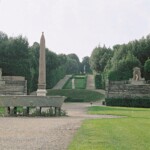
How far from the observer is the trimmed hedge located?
46734mm

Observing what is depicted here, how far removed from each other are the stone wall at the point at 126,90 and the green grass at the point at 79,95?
6.91 meters

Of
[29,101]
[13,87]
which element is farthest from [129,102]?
[29,101]

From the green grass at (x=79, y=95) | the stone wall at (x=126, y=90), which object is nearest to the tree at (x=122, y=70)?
the green grass at (x=79, y=95)

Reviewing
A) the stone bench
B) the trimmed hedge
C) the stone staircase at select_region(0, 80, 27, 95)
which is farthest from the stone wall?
the stone bench

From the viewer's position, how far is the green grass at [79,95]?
198ft

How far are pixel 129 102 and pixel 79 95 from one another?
17.3 meters

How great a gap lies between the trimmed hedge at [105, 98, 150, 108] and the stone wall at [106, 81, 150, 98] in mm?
3571

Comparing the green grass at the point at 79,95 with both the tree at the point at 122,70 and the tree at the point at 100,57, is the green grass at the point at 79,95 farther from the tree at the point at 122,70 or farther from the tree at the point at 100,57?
the tree at the point at 100,57

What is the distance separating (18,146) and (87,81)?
284 feet

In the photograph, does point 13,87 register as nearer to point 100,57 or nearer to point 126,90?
point 126,90

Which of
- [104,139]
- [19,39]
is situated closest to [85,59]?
[19,39]

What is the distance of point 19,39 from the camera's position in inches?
2835

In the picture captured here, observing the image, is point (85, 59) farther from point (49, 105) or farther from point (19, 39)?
point (49, 105)

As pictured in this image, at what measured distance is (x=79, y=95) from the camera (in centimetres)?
6359
